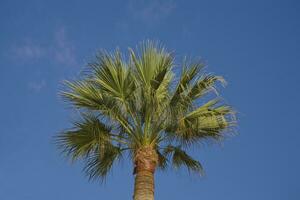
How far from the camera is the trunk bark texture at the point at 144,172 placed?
371 inches

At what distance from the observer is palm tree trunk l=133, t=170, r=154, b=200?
9383 millimetres

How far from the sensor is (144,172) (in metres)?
9.67

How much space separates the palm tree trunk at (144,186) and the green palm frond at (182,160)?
1623mm

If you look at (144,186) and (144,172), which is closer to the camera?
(144,186)

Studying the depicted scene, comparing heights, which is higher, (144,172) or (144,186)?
(144,172)

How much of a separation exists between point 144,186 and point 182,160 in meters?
2.14

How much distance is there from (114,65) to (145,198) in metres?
2.98

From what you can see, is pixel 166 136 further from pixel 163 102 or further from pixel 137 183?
pixel 137 183

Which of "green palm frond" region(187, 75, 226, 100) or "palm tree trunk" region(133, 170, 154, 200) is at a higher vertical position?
"green palm frond" region(187, 75, 226, 100)

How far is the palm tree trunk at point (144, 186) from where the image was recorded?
30.8ft

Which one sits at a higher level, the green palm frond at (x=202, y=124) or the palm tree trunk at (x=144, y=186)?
the green palm frond at (x=202, y=124)

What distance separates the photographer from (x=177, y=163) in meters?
11.5

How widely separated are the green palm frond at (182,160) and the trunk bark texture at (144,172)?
4.18ft

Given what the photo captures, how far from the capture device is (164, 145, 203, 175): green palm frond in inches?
444
